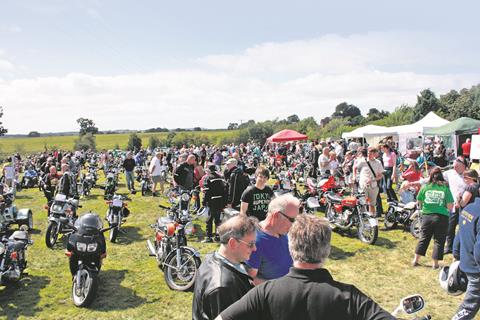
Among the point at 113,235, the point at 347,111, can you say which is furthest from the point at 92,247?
the point at 347,111

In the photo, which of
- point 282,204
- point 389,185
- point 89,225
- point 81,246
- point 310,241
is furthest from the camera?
point 389,185

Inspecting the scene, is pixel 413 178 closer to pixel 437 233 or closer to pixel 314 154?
pixel 437 233

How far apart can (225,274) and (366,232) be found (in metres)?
6.37

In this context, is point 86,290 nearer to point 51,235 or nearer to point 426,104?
point 51,235

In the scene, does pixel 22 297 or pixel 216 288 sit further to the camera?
pixel 22 297

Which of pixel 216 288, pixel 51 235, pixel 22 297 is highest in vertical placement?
pixel 216 288

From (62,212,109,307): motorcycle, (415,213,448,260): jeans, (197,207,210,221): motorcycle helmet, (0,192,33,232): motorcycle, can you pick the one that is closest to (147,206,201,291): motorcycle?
(62,212,109,307): motorcycle

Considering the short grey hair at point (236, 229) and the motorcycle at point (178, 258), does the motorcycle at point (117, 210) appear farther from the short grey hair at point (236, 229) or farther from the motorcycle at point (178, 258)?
the short grey hair at point (236, 229)

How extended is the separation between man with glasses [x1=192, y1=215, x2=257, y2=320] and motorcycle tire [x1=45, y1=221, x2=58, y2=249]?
23.1 ft

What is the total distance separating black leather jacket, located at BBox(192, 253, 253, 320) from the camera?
6.81 feet

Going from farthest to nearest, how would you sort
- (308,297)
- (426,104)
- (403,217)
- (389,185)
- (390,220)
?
1. (426,104)
2. (389,185)
3. (390,220)
4. (403,217)
5. (308,297)

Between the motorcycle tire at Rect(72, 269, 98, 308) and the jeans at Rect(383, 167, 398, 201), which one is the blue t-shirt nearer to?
the motorcycle tire at Rect(72, 269, 98, 308)

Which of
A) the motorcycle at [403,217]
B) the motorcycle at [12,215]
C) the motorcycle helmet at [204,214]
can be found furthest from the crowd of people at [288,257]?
the motorcycle at [12,215]

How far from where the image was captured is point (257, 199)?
521 cm
